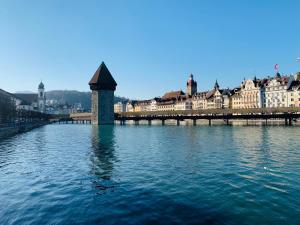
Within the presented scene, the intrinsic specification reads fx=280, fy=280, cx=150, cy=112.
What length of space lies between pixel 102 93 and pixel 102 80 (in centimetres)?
427

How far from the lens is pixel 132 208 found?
1057cm

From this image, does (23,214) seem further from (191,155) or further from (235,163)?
(191,155)

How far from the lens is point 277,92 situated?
100 meters

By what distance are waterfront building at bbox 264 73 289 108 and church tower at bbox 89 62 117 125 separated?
186 ft

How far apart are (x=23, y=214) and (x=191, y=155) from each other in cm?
1555

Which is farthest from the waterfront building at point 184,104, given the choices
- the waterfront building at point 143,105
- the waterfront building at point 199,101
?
the waterfront building at point 143,105

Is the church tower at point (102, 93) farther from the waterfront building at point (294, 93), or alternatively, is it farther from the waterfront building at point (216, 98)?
the waterfront building at point (294, 93)

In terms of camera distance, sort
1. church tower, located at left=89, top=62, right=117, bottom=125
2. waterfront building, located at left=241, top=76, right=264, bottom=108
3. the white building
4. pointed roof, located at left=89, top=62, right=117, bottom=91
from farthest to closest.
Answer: the white building → waterfront building, located at left=241, top=76, right=264, bottom=108 → church tower, located at left=89, top=62, right=117, bottom=125 → pointed roof, located at left=89, top=62, right=117, bottom=91

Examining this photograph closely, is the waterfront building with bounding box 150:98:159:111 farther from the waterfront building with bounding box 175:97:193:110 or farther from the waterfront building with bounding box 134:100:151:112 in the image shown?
the waterfront building with bounding box 175:97:193:110

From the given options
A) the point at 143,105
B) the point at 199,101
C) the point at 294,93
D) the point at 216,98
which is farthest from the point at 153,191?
the point at 143,105

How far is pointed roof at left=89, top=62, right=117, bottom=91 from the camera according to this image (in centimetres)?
9144

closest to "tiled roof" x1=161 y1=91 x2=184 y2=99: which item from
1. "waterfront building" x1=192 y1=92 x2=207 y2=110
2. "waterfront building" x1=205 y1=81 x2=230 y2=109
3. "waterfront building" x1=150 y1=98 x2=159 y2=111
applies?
"waterfront building" x1=150 y1=98 x2=159 y2=111

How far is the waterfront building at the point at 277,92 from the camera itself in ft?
322

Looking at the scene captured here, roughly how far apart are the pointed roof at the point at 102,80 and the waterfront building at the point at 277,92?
2227 inches
